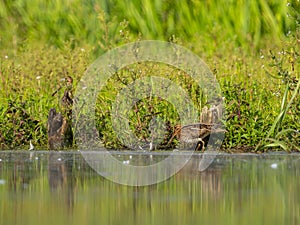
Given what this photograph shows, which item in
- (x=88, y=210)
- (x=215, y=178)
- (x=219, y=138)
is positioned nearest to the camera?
(x=88, y=210)

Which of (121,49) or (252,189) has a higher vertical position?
(121,49)

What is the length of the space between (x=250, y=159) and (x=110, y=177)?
138 cm

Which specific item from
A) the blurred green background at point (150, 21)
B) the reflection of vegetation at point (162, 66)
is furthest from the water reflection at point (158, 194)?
the blurred green background at point (150, 21)

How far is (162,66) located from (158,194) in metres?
3.61

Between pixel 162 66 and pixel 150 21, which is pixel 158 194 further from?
pixel 150 21

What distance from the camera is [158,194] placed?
19.0ft

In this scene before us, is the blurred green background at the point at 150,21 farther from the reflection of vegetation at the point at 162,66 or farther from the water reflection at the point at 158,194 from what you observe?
the water reflection at the point at 158,194

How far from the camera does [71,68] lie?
934 centimetres

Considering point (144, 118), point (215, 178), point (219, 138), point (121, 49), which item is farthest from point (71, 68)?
point (215, 178)

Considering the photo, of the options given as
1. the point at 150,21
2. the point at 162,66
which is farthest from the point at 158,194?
the point at 150,21

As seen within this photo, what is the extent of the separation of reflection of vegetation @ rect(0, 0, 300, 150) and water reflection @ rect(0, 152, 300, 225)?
757 mm

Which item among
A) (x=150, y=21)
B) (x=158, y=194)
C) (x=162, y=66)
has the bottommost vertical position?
(x=158, y=194)

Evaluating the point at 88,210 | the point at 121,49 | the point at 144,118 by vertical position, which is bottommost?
the point at 88,210

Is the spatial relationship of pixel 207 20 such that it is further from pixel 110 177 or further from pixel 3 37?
pixel 110 177
